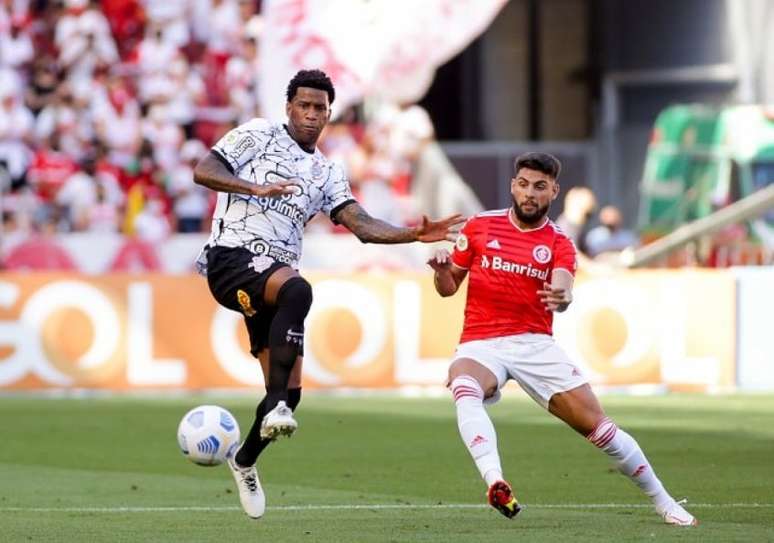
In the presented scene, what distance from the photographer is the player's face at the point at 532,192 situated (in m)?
9.50

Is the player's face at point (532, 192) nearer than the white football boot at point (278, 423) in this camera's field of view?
No

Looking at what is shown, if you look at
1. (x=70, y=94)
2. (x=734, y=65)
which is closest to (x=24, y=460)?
(x=70, y=94)

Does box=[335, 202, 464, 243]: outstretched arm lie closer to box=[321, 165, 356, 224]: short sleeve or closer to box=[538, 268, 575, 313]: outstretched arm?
box=[321, 165, 356, 224]: short sleeve

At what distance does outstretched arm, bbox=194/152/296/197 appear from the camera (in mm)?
9211

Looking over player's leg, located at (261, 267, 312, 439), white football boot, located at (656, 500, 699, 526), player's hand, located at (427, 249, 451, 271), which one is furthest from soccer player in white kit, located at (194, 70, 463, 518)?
Answer: white football boot, located at (656, 500, 699, 526)

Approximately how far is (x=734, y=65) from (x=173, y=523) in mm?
23251

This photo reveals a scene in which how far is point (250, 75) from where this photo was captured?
26312 millimetres

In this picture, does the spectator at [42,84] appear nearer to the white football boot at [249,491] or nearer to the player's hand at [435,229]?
the white football boot at [249,491]

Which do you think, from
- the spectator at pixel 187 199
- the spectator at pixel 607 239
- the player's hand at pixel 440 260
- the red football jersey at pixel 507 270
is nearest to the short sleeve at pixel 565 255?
the red football jersey at pixel 507 270

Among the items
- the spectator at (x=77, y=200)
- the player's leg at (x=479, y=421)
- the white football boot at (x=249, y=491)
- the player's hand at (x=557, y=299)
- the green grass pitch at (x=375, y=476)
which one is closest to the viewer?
the player's leg at (x=479, y=421)

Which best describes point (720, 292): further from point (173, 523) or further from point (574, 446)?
point (173, 523)

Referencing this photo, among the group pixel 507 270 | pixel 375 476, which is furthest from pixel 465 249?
pixel 375 476

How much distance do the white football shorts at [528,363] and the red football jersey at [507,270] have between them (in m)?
0.07

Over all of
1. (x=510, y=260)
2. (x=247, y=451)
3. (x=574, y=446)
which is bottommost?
(x=574, y=446)
